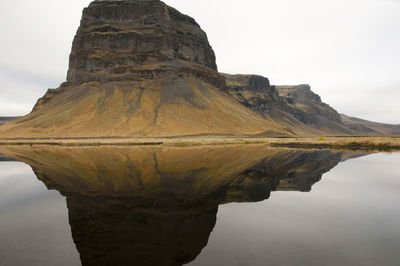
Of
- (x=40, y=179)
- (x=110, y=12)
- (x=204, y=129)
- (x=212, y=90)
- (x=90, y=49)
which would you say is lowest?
(x=40, y=179)

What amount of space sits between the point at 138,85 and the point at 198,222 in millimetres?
109236

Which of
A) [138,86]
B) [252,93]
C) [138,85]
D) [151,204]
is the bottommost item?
[151,204]

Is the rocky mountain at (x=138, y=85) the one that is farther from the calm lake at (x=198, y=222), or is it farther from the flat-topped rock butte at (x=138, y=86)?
the calm lake at (x=198, y=222)

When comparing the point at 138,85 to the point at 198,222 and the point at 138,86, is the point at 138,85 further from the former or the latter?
the point at 198,222

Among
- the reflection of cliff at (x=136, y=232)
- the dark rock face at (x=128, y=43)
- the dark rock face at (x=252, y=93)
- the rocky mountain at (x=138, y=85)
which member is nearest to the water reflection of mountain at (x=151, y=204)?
the reflection of cliff at (x=136, y=232)

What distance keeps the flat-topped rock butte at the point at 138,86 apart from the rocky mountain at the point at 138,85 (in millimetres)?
392

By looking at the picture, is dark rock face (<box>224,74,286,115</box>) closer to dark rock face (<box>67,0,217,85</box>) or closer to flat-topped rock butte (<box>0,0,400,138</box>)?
flat-topped rock butte (<box>0,0,400,138</box>)

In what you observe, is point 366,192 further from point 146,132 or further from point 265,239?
point 146,132

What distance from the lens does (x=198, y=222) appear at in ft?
28.1

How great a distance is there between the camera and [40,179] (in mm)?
18000

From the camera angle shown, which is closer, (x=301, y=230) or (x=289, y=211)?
(x=301, y=230)

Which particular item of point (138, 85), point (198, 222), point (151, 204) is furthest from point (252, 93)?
point (198, 222)

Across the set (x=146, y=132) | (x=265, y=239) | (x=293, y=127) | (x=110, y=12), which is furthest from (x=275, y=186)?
(x=293, y=127)

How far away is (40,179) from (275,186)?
1724 centimetres
